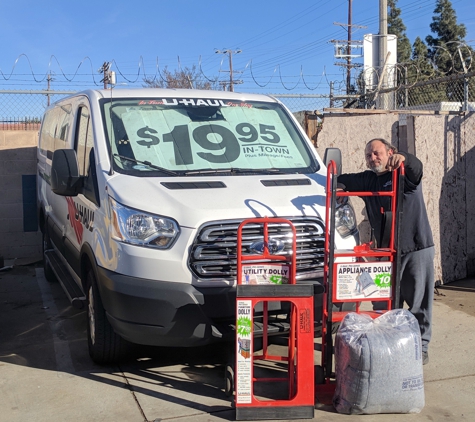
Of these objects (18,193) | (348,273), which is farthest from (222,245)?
(18,193)

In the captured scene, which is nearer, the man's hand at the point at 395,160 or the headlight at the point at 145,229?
the headlight at the point at 145,229

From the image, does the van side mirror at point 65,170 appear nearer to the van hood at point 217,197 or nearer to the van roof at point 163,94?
the van hood at point 217,197

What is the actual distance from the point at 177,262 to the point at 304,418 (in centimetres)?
132

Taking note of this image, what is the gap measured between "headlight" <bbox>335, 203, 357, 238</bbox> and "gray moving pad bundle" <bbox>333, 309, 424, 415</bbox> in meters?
0.86

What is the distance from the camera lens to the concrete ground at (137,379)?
4191 mm

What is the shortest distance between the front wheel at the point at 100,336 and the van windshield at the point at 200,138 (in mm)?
1014

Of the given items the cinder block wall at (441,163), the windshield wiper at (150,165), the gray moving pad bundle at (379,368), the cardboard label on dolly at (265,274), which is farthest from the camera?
the cinder block wall at (441,163)

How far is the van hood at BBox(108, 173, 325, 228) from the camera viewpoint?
434 cm

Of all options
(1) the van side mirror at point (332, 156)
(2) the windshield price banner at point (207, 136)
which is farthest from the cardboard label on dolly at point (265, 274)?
(1) the van side mirror at point (332, 156)

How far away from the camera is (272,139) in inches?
219

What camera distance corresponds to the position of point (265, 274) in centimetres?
415

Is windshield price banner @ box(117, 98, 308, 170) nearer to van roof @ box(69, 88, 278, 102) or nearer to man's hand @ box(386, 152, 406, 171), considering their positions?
van roof @ box(69, 88, 278, 102)

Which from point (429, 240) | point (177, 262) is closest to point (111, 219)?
point (177, 262)

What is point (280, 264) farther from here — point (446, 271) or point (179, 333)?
point (446, 271)
